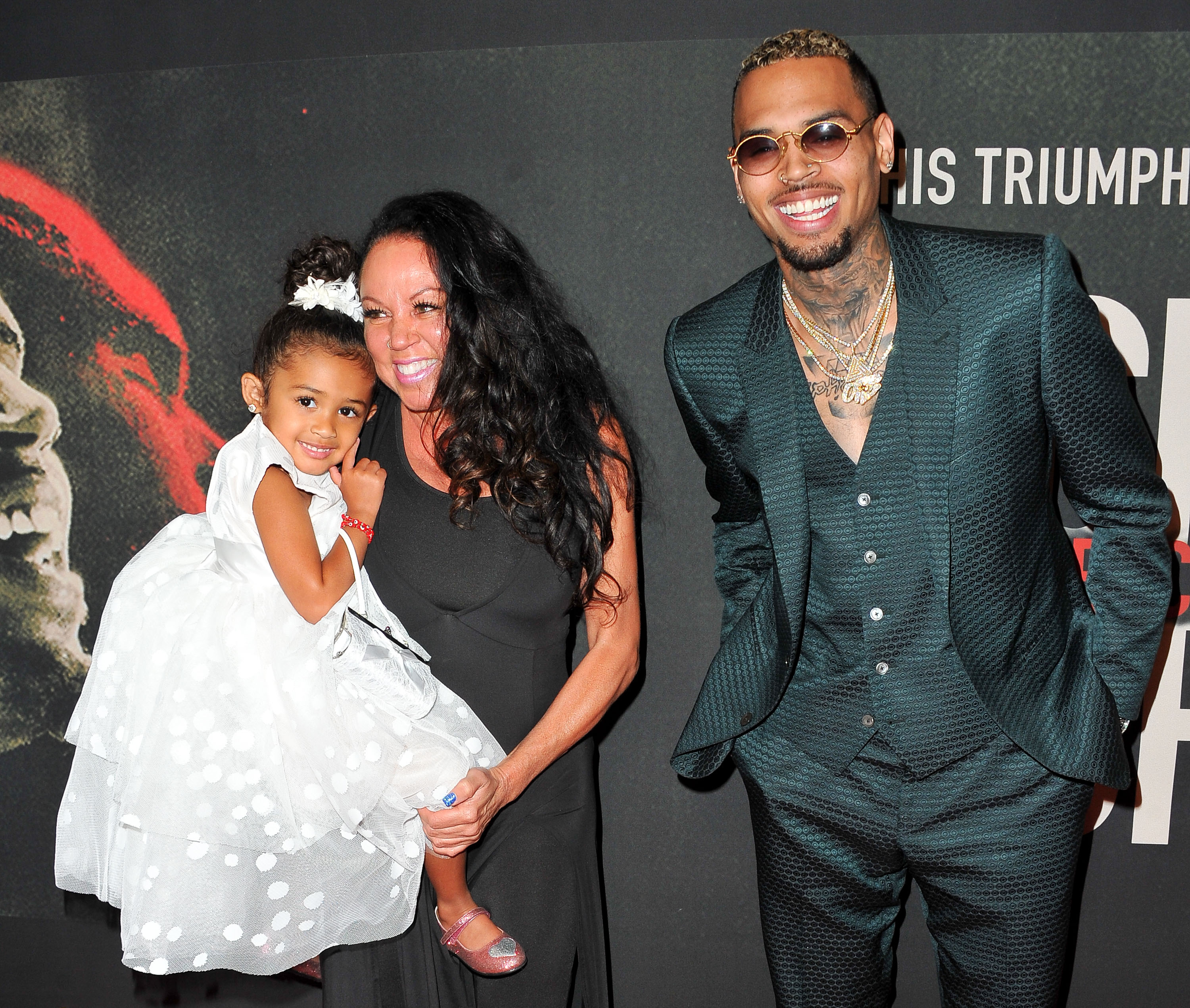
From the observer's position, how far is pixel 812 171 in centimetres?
176

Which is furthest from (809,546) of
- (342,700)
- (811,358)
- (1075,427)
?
(342,700)

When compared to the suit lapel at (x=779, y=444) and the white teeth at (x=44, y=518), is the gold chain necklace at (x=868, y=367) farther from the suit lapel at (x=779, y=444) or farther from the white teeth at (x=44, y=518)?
the white teeth at (x=44, y=518)

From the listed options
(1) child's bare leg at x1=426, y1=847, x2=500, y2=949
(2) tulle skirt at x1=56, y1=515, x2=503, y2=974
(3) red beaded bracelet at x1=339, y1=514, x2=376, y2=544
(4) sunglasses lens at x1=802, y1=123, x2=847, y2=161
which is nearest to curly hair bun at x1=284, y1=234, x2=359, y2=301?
(3) red beaded bracelet at x1=339, y1=514, x2=376, y2=544

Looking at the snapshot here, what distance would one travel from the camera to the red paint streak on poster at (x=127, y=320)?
2.63m

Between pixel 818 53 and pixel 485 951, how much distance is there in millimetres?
1855

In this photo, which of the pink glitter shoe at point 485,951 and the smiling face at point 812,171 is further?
the pink glitter shoe at point 485,951

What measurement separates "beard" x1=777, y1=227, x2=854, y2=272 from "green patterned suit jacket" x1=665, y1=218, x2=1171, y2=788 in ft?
0.41

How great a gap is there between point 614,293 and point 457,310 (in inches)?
25.7

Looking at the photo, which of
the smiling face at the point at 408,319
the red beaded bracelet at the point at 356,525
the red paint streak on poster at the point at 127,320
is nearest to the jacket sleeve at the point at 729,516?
the smiling face at the point at 408,319

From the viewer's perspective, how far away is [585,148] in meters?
2.46

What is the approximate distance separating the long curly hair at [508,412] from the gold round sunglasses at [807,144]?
1.87ft

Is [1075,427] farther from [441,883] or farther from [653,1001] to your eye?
[653,1001]

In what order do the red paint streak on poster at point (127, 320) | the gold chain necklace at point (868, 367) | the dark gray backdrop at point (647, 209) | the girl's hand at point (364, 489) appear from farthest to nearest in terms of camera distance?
the red paint streak on poster at point (127, 320) < the dark gray backdrop at point (647, 209) < the girl's hand at point (364, 489) < the gold chain necklace at point (868, 367)

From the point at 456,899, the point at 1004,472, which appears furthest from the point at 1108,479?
the point at 456,899
